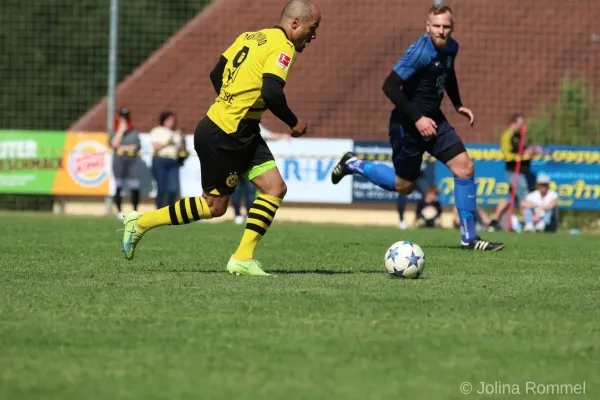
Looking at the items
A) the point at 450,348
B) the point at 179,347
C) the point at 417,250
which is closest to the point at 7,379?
the point at 179,347

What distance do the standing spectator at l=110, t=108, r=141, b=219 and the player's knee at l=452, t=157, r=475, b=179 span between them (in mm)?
9685

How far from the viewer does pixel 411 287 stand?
7.82 m

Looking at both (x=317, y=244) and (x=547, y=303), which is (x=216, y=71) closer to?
(x=547, y=303)

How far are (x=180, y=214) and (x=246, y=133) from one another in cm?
78

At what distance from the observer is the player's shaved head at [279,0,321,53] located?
27.5 ft

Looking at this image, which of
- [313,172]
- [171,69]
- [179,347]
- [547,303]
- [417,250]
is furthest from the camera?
[171,69]

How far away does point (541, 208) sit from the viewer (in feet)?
64.6

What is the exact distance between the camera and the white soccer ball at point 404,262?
844 centimetres

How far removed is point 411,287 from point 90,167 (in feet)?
47.9

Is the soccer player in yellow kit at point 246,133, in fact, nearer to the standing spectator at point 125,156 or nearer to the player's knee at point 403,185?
the player's knee at point 403,185

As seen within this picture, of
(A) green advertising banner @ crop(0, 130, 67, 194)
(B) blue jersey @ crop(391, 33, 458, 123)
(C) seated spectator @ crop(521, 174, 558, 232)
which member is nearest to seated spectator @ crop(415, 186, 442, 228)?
(C) seated spectator @ crop(521, 174, 558, 232)

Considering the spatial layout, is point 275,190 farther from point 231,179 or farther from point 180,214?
point 180,214

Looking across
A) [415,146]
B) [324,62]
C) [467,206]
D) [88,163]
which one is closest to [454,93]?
[415,146]

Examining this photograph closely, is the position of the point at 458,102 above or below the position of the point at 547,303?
above
